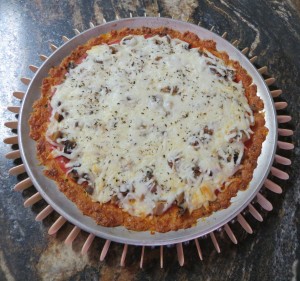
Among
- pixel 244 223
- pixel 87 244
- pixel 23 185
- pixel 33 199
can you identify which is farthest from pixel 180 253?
pixel 23 185

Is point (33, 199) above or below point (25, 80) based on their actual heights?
below

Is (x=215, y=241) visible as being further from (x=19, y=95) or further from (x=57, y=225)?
(x=19, y=95)

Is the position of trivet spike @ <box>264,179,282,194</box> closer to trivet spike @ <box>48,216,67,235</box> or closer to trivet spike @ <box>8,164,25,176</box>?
trivet spike @ <box>48,216,67,235</box>

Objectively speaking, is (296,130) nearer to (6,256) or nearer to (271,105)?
(271,105)

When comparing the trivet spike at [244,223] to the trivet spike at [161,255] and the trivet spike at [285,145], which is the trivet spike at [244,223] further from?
the trivet spike at [285,145]

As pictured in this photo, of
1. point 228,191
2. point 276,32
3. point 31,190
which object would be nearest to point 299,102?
point 276,32

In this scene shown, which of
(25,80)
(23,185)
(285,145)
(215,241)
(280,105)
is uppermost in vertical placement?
(280,105)
